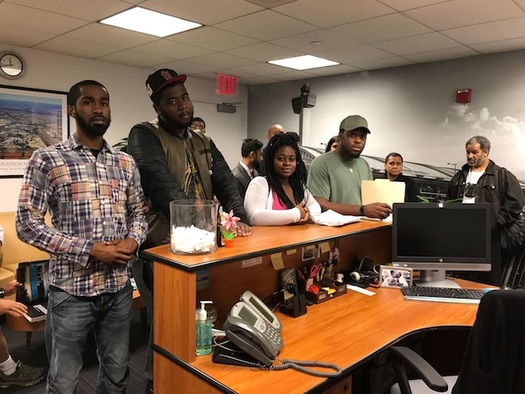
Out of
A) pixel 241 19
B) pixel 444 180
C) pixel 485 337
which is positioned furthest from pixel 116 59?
pixel 485 337

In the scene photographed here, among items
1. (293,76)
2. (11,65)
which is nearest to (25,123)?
(11,65)

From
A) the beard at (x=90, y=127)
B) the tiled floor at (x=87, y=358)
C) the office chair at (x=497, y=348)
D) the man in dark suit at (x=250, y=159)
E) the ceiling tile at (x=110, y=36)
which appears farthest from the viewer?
the man in dark suit at (x=250, y=159)

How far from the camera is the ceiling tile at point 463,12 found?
3.09 metres

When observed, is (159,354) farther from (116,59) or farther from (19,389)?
(116,59)

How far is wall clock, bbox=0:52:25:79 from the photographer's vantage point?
452 cm

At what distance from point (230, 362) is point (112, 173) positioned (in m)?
0.87

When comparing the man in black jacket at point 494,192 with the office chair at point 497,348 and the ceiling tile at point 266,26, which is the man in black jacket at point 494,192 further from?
Result: the office chair at point 497,348

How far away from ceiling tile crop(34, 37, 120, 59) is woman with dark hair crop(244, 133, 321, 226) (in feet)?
9.83

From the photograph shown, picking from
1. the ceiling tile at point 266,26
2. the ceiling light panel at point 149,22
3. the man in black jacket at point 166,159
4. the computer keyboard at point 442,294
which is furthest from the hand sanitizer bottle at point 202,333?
the ceiling light panel at point 149,22

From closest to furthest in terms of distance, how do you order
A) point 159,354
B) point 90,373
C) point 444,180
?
point 159,354 → point 90,373 → point 444,180

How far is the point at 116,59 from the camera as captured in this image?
5188 millimetres

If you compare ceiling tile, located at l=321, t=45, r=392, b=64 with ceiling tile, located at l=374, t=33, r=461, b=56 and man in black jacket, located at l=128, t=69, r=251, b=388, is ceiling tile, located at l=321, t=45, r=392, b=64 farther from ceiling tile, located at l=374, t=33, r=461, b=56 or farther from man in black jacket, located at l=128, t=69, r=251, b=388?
man in black jacket, located at l=128, t=69, r=251, b=388

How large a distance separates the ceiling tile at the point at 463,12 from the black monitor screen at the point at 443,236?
1657 millimetres

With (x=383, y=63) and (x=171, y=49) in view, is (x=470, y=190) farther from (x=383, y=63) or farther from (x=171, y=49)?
(x=171, y=49)
